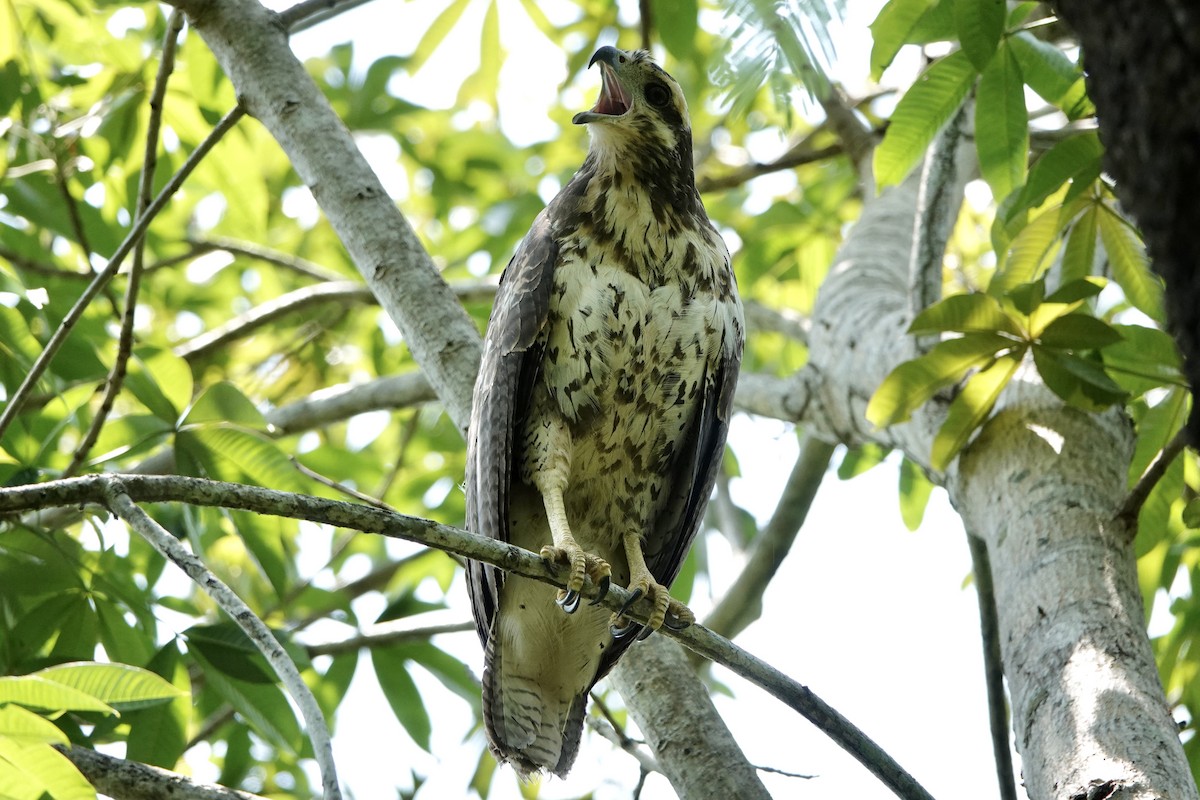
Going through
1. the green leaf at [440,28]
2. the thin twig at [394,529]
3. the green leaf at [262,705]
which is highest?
the green leaf at [440,28]

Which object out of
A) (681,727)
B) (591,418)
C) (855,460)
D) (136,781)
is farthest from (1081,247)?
(136,781)

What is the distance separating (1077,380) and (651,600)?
4.39 feet

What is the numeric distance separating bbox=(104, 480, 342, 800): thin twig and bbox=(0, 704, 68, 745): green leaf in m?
0.55

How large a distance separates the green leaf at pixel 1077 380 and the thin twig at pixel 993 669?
576mm

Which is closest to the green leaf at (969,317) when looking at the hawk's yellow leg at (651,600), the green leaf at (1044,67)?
the green leaf at (1044,67)

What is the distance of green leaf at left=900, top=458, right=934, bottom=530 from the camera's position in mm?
5602

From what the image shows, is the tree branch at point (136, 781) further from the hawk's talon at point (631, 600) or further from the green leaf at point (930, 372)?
the green leaf at point (930, 372)

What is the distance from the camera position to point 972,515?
3.61 meters

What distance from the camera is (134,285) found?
3.67 metres

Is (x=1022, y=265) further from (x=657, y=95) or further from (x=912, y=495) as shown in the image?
(x=912, y=495)

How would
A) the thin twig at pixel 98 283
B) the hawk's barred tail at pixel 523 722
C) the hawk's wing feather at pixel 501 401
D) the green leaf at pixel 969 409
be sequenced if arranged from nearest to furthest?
the thin twig at pixel 98 283 < the green leaf at pixel 969 409 < the hawk's wing feather at pixel 501 401 < the hawk's barred tail at pixel 523 722

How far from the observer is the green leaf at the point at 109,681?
2738 millimetres

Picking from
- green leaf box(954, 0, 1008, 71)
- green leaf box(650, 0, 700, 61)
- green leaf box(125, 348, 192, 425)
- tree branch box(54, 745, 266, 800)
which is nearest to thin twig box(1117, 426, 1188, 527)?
green leaf box(954, 0, 1008, 71)

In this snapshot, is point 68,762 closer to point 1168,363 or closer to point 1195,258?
point 1195,258
